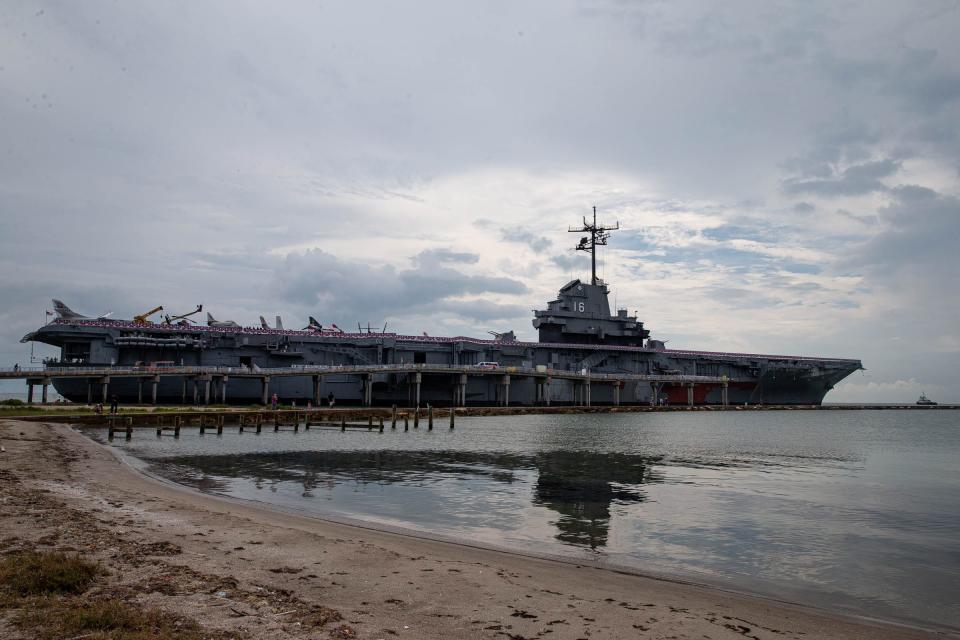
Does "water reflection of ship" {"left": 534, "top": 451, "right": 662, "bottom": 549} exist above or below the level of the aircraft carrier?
below

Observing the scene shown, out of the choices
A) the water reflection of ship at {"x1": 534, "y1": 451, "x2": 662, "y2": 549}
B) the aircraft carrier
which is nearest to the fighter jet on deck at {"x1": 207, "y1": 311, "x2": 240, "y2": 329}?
the aircraft carrier

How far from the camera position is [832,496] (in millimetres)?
18484

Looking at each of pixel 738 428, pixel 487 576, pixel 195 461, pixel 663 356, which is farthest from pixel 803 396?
pixel 487 576

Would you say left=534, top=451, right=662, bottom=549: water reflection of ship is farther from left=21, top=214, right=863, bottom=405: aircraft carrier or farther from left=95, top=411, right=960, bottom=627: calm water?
left=21, top=214, right=863, bottom=405: aircraft carrier

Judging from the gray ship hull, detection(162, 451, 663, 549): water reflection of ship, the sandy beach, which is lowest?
detection(162, 451, 663, 549): water reflection of ship

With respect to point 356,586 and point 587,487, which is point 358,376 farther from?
point 356,586

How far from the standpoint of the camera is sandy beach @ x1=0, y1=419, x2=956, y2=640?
6.43 m

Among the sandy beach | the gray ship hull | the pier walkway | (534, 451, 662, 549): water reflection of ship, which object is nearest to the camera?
the sandy beach

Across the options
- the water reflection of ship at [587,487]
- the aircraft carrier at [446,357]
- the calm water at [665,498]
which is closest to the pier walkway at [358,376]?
the aircraft carrier at [446,357]

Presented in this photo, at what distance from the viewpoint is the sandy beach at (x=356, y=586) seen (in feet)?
21.1

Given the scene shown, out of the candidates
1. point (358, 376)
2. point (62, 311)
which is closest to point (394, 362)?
point (358, 376)

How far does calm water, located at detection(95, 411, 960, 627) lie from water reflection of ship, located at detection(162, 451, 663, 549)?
76mm

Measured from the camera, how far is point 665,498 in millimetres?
17344

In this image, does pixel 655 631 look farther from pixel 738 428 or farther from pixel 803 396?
pixel 803 396
